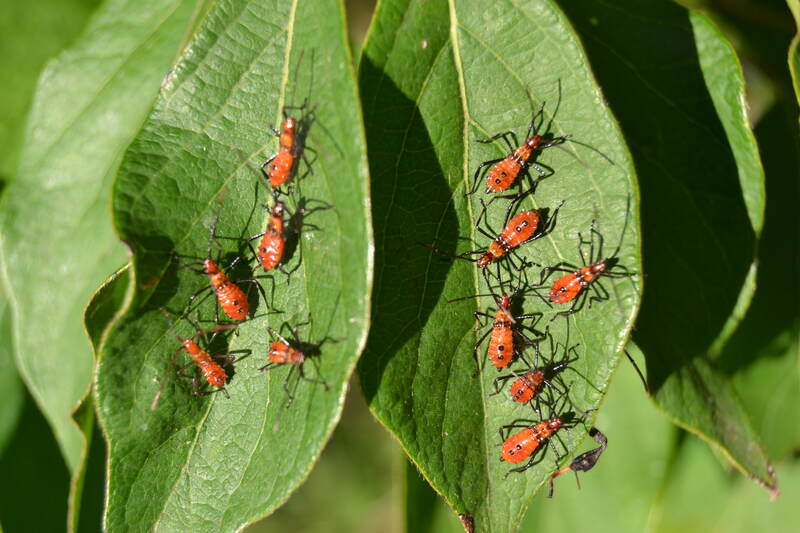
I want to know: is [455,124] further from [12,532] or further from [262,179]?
[12,532]

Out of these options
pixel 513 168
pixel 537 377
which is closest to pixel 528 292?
pixel 537 377

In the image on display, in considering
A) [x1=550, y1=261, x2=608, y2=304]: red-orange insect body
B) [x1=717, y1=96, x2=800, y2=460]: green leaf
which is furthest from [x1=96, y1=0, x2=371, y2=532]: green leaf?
[x1=717, y1=96, x2=800, y2=460]: green leaf

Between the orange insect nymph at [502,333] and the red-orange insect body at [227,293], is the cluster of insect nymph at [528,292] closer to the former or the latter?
the orange insect nymph at [502,333]

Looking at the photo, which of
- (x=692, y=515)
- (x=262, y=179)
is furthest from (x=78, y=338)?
(x=692, y=515)

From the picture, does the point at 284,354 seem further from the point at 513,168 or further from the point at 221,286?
the point at 513,168

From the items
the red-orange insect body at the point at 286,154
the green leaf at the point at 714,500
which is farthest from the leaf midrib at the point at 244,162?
the green leaf at the point at 714,500

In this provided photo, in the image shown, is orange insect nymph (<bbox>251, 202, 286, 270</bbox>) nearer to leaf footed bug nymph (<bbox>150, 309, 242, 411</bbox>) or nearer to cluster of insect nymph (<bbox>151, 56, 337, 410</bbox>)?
cluster of insect nymph (<bbox>151, 56, 337, 410</bbox>)
